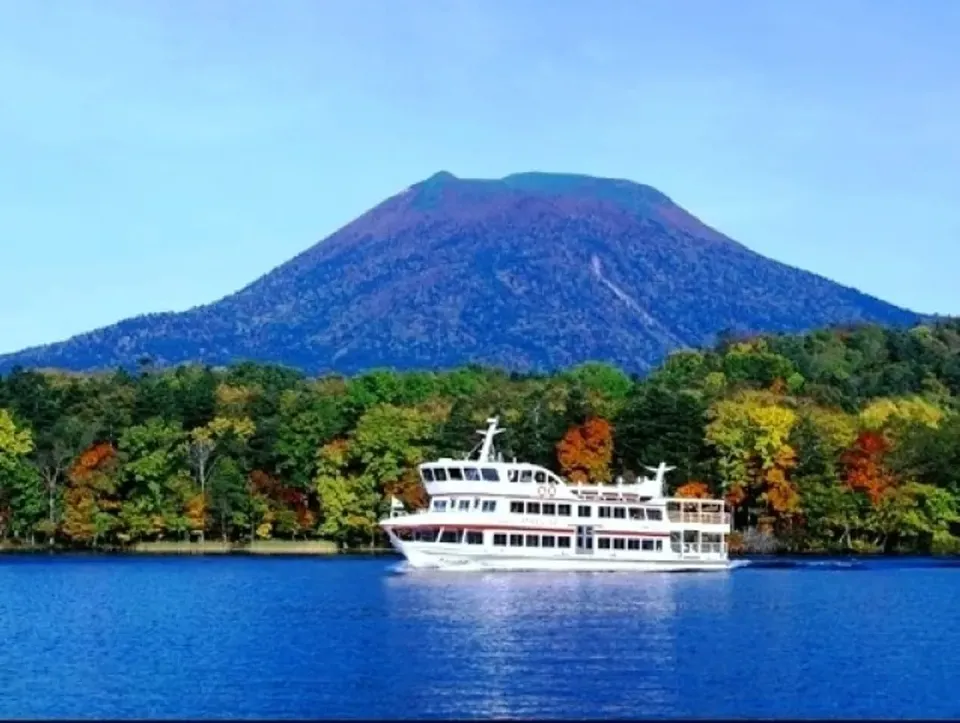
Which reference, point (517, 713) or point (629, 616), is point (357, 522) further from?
point (517, 713)

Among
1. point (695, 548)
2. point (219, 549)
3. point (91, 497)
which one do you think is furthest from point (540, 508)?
point (91, 497)

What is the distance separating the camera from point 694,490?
→ 78.2 meters

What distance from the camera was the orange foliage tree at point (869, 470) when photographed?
79062 mm

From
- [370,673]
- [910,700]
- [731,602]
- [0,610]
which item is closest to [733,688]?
[910,700]

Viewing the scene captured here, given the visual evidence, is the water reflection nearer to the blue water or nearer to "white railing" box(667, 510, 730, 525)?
the blue water

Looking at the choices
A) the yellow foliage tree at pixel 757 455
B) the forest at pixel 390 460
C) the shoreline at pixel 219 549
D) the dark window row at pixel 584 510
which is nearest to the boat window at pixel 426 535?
the dark window row at pixel 584 510

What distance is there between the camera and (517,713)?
28.4 m

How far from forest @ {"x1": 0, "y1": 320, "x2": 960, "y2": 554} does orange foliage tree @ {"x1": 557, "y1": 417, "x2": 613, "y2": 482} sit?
8 centimetres

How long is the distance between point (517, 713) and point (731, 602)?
73.5ft

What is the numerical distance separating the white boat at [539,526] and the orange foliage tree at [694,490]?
38.2ft

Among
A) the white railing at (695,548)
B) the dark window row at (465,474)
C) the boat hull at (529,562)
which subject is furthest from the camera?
A: the white railing at (695,548)

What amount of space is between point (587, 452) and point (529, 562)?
19186 mm

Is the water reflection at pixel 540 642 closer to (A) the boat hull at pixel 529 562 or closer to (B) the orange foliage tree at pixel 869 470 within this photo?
(A) the boat hull at pixel 529 562

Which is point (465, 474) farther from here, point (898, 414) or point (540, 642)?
point (898, 414)
